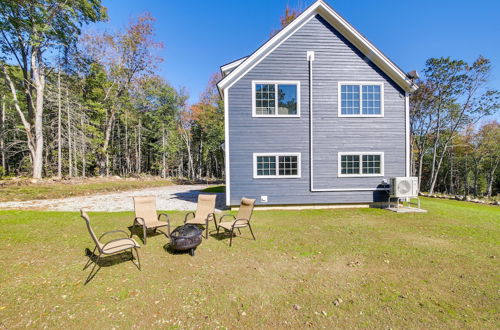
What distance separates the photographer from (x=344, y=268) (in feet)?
13.6

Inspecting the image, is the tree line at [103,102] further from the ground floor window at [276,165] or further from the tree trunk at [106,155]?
the ground floor window at [276,165]

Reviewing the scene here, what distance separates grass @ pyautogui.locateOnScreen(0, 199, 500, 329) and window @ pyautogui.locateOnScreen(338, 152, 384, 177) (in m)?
4.02

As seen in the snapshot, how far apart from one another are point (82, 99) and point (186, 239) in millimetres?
24744

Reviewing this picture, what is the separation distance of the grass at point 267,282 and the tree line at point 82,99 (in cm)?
1709

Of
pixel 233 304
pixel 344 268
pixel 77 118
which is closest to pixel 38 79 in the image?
pixel 77 118

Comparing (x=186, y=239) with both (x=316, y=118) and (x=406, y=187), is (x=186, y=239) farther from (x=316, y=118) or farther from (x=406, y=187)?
(x=406, y=187)

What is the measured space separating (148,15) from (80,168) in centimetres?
1935

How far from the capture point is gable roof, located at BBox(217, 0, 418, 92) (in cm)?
952

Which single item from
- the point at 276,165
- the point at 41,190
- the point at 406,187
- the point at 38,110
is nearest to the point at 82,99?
the point at 38,110

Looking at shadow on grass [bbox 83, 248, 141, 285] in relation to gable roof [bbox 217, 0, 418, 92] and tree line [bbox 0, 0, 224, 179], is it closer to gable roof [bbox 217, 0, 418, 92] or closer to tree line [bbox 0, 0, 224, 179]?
gable roof [bbox 217, 0, 418, 92]

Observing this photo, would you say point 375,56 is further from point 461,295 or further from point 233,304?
point 233,304

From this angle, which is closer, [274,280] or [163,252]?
[274,280]

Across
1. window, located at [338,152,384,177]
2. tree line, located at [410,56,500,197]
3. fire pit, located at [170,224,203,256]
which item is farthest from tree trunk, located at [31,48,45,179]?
tree line, located at [410,56,500,197]

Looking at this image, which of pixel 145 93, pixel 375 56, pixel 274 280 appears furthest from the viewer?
pixel 145 93
